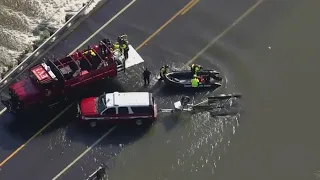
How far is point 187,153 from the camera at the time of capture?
89.7 ft

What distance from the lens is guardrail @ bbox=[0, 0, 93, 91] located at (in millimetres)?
29625

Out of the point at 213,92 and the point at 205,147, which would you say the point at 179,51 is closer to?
the point at 213,92

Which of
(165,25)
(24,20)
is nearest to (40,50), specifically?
(24,20)

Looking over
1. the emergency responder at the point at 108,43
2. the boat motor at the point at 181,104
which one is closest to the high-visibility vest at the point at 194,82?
the boat motor at the point at 181,104

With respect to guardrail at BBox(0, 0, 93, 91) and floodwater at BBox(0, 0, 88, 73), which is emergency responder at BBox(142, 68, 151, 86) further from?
Result: floodwater at BBox(0, 0, 88, 73)

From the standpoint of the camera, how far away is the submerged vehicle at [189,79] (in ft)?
96.9

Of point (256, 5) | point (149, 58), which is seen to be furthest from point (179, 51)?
point (256, 5)

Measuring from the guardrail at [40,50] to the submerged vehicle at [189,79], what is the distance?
689cm

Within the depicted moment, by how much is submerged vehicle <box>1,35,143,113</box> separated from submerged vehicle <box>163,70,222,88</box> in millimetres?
1983

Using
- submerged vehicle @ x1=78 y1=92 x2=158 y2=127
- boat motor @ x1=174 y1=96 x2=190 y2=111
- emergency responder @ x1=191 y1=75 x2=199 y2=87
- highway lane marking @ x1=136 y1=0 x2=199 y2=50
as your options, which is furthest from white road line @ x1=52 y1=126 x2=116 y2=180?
highway lane marking @ x1=136 y1=0 x2=199 y2=50

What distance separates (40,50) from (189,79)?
864 centimetres

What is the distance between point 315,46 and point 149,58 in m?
9.82

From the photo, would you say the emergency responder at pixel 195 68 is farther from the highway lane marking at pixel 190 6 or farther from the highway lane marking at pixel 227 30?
the highway lane marking at pixel 190 6

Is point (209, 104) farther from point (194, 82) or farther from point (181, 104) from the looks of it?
point (181, 104)
